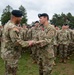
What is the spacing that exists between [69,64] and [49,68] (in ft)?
19.9

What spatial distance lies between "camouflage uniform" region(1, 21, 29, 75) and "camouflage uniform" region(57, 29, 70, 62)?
7412 millimetres

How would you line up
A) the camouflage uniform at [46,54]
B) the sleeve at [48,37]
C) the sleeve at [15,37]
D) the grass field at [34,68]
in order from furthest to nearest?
the grass field at [34,68] < the camouflage uniform at [46,54] < the sleeve at [48,37] < the sleeve at [15,37]

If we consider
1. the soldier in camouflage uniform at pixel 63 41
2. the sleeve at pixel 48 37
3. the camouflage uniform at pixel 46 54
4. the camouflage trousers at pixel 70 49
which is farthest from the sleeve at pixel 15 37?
the camouflage trousers at pixel 70 49

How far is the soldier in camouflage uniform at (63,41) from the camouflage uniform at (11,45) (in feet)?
24.3

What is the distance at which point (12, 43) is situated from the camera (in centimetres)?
711

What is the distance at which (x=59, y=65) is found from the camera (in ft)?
44.8

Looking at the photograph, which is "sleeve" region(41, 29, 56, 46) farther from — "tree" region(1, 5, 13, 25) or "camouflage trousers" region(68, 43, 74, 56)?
"tree" region(1, 5, 13, 25)

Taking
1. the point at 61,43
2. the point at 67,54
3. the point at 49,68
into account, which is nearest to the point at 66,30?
the point at 61,43

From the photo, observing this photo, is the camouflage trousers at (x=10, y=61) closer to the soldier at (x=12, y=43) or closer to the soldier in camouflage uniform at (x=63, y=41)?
the soldier at (x=12, y=43)

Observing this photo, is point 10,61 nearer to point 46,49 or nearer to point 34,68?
point 46,49

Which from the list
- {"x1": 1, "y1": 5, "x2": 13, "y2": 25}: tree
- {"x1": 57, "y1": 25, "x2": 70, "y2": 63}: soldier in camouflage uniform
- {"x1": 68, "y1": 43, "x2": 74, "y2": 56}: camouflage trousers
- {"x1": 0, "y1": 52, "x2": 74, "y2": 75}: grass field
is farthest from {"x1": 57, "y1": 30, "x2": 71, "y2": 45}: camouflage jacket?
{"x1": 1, "y1": 5, "x2": 13, "y2": 25}: tree

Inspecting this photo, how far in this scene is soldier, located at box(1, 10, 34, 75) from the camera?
273 inches

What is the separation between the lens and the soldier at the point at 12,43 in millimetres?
6941

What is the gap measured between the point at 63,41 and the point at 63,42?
2.2 inches
